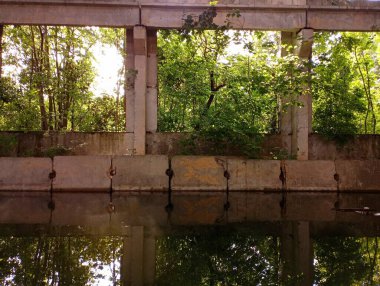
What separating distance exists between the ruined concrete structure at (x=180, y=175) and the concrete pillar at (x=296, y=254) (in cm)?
5

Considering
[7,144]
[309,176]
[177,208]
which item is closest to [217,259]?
[177,208]

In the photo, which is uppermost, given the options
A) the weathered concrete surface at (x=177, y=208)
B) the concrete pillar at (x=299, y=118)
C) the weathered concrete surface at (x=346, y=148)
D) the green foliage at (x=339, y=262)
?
the concrete pillar at (x=299, y=118)

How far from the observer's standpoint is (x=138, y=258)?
444 cm

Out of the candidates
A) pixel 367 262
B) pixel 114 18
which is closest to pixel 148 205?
pixel 367 262

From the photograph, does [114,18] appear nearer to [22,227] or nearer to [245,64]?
[245,64]

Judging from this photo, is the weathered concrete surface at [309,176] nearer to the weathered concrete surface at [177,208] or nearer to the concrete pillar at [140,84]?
the weathered concrete surface at [177,208]

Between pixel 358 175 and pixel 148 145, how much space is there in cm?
627

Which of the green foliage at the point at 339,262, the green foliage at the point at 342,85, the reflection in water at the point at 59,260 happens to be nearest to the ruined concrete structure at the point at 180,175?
the green foliage at the point at 339,262

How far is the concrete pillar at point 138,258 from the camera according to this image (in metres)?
3.69

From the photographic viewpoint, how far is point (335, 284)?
11.6ft

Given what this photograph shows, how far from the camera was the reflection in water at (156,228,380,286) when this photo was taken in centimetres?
368

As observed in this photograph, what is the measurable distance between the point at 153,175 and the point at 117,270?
6424mm

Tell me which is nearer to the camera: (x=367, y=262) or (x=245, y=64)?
(x=367, y=262)

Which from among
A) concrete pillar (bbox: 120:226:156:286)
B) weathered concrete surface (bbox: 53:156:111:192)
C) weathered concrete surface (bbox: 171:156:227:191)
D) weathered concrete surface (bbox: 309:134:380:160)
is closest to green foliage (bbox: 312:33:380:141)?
weathered concrete surface (bbox: 309:134:380:160)
